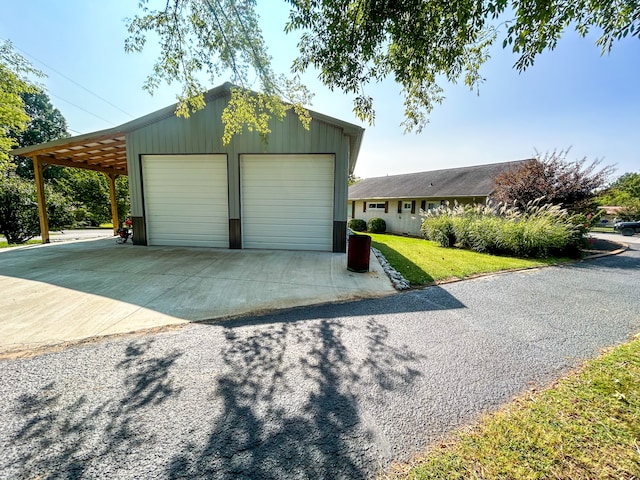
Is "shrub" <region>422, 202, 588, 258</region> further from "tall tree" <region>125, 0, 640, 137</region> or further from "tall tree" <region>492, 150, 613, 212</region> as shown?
"tall tree" <region>125, 0, 640, 137</region>

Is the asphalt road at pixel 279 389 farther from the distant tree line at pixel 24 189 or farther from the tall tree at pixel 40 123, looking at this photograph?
the tall tree at pixel 40 123

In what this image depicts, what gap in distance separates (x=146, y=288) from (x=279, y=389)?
12.2ft

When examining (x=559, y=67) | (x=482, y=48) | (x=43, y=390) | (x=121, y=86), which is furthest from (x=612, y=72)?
(x=121, y=86)

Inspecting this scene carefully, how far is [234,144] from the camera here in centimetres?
789

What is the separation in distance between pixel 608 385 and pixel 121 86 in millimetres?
11462

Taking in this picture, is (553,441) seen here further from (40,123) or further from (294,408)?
(40,123)

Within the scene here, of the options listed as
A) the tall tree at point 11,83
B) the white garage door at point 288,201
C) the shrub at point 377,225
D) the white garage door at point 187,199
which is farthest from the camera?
the shrub at point 377,225

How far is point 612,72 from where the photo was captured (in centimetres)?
451

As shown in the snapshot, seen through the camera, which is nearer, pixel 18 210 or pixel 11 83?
pixel 18 210

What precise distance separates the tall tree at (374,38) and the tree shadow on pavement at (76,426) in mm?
4555

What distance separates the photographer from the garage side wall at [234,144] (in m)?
7.62

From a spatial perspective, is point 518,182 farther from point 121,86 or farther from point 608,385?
point 121,86

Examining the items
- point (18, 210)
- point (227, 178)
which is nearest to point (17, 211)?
point (18, 210)

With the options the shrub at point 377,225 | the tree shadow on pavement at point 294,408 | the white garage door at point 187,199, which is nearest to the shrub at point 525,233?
the tree shadow on pavement at point 294,408
